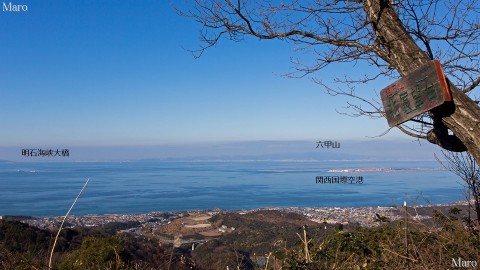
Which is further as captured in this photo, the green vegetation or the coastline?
the coastline

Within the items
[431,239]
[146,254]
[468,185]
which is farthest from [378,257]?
[146,254]

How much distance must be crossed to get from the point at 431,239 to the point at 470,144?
800mm

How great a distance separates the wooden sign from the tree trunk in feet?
0.61

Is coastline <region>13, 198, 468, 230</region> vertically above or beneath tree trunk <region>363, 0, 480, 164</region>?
beneath

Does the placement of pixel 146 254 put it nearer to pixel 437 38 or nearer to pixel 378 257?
pixel 378 257

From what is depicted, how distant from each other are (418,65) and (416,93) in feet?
1.01

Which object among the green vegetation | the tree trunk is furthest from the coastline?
the tree trunk

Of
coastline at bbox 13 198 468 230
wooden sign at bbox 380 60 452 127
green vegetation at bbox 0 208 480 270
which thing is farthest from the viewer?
coastline at bbox 13 198 468 230

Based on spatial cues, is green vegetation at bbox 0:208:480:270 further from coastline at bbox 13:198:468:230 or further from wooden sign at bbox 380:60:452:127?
wooden sign at bbox 380:60:452:127

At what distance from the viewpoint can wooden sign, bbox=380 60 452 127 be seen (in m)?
2.07

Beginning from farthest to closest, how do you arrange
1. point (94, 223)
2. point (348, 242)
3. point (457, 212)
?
point (94, 223), point (457, 212), point (348, 242)

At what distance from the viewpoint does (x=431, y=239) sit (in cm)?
270

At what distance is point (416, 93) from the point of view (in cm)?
220

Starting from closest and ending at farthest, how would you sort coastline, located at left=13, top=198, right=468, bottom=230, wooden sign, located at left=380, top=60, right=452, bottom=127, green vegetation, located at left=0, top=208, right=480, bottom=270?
wooden sign, located at left=380, top=60, right=452, bottom=127 < green vegetation, located at left=0, top=208, right=480, bottom=270 < coastline, located at left=13, top=198, right=468, bottom=230
